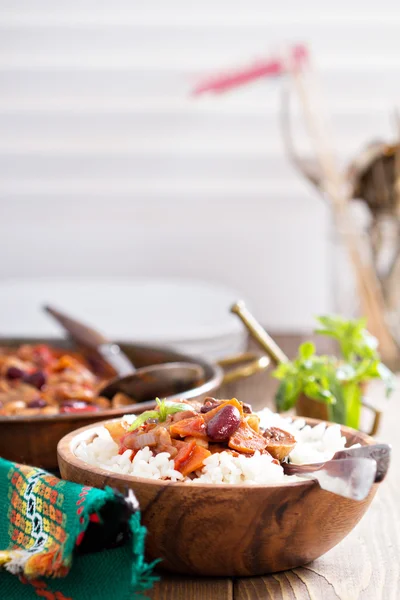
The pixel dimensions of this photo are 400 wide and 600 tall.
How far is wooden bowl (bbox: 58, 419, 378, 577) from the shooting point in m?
0.83

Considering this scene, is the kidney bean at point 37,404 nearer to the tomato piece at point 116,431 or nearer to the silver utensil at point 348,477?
the tomato piece at point 116,431

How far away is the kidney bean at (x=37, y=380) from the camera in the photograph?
1.50 meters

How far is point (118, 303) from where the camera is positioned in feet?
9.64

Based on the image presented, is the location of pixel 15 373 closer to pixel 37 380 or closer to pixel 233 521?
pixel 37 380

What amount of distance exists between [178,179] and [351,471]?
2507mm

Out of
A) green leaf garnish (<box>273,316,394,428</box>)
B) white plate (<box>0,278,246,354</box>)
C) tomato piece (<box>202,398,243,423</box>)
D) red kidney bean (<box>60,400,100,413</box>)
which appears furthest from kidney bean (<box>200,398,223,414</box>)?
white plate (<box>0,278,246,354</box>)

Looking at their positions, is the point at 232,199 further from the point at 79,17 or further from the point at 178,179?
the point at 79,17

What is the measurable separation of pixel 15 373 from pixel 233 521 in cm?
79

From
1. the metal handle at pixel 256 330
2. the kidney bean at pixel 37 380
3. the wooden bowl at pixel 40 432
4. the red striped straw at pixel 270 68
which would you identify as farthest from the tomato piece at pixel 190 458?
the red striped straw at pixel 270 68

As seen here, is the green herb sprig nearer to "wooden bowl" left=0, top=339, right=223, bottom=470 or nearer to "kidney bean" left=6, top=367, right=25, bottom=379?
"wooden bowl" left=0, top=339, right=223, bottom=470

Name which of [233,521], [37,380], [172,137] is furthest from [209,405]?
[172,137]

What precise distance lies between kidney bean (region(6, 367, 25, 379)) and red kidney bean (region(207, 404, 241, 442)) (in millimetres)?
709

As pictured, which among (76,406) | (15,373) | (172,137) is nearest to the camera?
(76,406)

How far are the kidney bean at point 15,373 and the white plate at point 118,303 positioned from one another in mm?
1249
